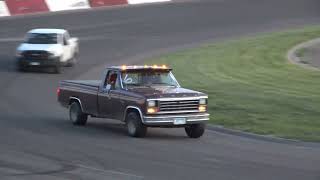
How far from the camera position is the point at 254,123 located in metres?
21.2

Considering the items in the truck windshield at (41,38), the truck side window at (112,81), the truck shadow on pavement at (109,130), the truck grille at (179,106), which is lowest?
the truck shadow on pavement at (109,130)

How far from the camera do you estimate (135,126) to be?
63.1 feet

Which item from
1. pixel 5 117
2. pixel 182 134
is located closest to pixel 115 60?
pixel 5 117

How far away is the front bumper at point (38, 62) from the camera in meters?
36.0

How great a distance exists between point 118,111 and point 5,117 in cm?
443

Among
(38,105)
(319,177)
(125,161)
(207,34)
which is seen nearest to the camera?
(319,177)

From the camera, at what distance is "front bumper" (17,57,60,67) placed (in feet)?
118

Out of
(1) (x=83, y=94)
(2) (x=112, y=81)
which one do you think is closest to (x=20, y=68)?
(1) (x=83, y=94)

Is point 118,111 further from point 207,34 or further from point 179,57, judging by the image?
point 207,34

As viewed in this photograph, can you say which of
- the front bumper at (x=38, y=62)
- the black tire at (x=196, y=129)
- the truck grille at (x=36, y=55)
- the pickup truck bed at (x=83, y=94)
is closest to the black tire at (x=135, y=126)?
the black tire at (x=196, y=129)

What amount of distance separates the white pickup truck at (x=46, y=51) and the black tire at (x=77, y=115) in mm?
14177

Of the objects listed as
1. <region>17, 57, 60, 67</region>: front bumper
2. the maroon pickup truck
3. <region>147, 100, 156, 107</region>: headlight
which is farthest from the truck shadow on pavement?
<region>17, 57, 60, 67</region>: front bumper

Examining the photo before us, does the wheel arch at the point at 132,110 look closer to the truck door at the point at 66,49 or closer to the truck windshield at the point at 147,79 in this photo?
the truck windshield at the point at 147,79

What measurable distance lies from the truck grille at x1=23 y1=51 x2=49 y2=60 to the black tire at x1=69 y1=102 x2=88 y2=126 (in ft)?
47.0
